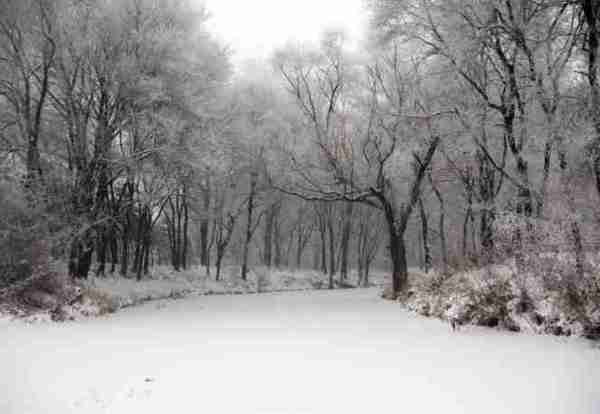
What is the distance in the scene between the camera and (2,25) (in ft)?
42.5

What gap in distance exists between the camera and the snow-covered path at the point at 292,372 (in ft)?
13.0

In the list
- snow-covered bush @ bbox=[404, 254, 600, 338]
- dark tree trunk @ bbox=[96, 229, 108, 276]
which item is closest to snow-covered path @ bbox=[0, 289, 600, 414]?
snow-covered bush @ bbox=[404, 254, 600, 338]

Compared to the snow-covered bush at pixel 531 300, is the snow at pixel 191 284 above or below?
below

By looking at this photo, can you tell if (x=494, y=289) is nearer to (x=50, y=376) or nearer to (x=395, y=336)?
(x=395, y=336)

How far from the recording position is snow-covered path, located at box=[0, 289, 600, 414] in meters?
3.97

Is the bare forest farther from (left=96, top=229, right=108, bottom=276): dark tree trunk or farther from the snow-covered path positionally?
the snow-covered path

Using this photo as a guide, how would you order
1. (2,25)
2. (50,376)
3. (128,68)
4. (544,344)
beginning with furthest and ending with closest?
(128,68)
(2,25)
(544,344)
(50,376)

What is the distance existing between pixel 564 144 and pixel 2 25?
51.7 feet

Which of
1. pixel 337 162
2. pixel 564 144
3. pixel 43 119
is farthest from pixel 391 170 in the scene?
pixel 43 119

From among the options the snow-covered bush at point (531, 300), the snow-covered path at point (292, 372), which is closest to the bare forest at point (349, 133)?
the snow-covered bush at point (531, 300)

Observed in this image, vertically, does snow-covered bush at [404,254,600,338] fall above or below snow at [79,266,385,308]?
above

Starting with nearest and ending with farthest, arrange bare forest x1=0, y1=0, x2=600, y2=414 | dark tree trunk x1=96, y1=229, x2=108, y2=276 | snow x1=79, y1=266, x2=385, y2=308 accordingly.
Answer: bare forest x1=0, y1=0, x2=600, y2=414, snow x1=79, y1=266, x2=385, y2=308, dark tree trunk x1=96, y1=229, x2=108, y2=276

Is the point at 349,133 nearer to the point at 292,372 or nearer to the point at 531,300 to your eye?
the point at 531,300

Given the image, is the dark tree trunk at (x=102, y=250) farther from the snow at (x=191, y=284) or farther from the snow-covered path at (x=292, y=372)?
the snow-covered path at (x=292, y=372)
